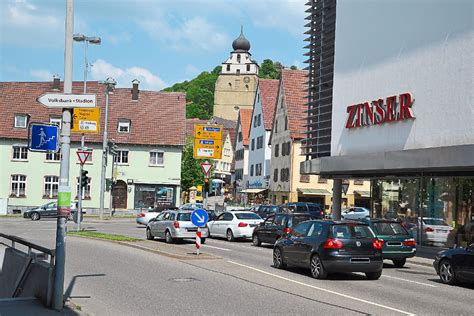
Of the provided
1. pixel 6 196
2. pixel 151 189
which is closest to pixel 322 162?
pixel 151 189

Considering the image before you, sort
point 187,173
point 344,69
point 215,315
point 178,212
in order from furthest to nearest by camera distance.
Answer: point 187,173 < point 344,69 < point 178,212 < point 215,315

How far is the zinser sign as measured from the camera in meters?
29.0

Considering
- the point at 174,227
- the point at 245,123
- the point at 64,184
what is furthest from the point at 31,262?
the point at 245,123

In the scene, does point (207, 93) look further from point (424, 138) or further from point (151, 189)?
point (424, 138)

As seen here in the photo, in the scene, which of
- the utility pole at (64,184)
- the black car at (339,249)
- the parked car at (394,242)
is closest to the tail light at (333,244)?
the black car at (339,249)

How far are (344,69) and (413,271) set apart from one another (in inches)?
634

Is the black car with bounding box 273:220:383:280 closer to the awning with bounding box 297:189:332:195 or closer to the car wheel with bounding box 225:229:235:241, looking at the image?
the car wheel with bounding box 225:229:235:241

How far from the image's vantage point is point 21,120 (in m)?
65.7

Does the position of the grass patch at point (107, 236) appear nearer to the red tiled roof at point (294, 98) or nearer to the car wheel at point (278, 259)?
the car wheel at point (278, 259)

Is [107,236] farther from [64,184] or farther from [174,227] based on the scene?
[64,184]

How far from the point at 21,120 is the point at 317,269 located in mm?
54125

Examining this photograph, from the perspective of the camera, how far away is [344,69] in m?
34.8

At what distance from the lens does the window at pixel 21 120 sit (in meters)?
65.2

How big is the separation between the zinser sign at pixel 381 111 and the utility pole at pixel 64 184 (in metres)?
19.5
